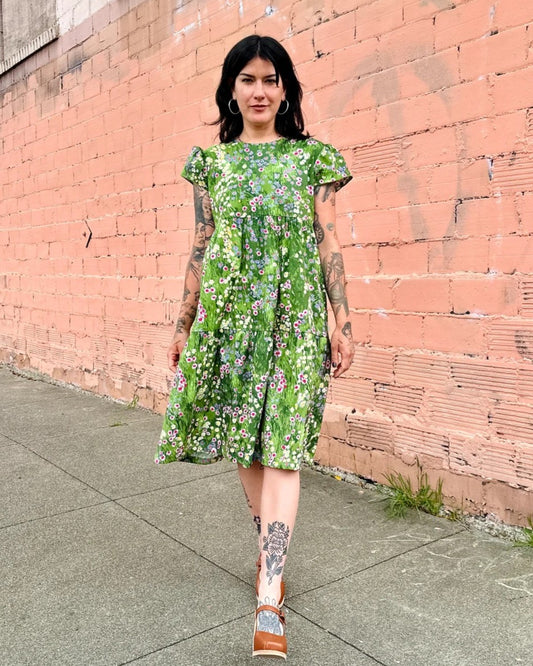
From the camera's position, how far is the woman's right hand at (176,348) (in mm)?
2488

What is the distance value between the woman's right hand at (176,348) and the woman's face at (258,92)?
0.79 m

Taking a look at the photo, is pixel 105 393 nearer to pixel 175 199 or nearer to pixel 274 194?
pixel 175 199

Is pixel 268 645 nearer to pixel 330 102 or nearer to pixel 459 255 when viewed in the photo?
pixel 459 255

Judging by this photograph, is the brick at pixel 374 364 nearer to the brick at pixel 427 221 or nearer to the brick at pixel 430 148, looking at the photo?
the brick at pixel 427 221

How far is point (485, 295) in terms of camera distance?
2.98 m

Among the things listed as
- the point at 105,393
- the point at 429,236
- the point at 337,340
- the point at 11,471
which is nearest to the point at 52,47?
the point at 105,393

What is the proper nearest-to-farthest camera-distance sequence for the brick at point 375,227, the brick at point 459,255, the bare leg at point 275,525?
the bare leg at point 275,525 → the brick at point 459,255 → the brick at point 375,227

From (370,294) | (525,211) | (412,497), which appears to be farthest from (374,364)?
(525,211)

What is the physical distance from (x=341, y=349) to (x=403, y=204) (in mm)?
1207

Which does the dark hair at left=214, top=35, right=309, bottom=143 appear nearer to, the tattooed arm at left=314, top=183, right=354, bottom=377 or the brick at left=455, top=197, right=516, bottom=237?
the tattooed arm at left=314, top=183, right=354, bottom=377

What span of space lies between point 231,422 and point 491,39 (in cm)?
197

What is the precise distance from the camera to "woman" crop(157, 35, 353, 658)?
88.9 inches

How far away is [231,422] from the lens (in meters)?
2.37

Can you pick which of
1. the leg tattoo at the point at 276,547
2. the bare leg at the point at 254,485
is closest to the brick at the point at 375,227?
the bare leg at the point at 254,485
